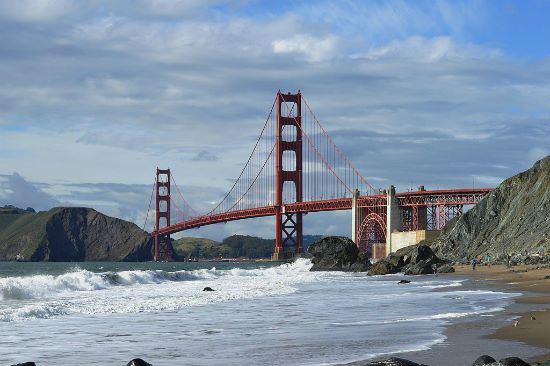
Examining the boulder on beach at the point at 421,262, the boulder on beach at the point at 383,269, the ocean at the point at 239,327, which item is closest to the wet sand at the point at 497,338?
the ocean at the point at 239,327

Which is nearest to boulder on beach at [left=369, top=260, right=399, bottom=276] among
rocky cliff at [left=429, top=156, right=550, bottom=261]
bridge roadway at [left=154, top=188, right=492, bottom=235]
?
rocky cliff at [left=429, top=156, right=550, bottom=261]

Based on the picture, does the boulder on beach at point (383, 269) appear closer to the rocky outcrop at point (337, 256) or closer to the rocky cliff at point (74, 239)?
the rocky outcrop at point (337, 256)

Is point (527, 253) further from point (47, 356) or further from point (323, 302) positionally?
point (47, 356)

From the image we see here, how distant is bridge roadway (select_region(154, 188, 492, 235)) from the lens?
84.1 meters

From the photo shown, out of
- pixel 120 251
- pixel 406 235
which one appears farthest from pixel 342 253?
pixel 120 251

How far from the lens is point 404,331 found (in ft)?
58.1

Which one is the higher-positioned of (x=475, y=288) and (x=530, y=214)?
(x=530, y=214)

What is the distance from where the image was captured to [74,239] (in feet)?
600

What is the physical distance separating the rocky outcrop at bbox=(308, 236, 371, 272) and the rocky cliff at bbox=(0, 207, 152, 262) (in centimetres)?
9482

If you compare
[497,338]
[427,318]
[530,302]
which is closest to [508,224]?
[530,302]

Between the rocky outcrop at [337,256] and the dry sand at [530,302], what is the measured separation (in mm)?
22899

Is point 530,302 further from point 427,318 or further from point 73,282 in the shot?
point 73,282

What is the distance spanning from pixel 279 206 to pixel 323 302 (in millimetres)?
68988

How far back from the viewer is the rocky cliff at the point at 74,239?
173 m
